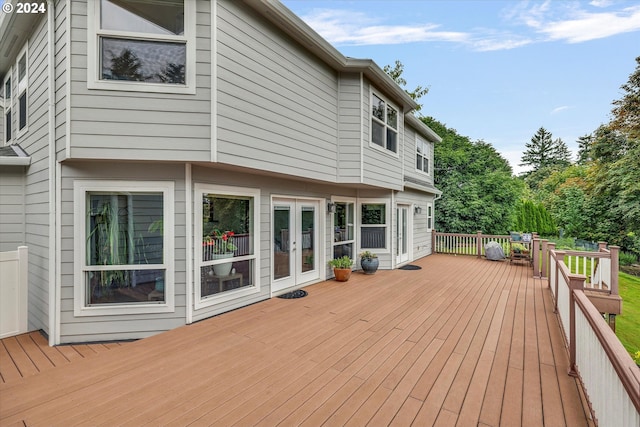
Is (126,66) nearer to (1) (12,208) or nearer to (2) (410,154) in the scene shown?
(1) (12,208)

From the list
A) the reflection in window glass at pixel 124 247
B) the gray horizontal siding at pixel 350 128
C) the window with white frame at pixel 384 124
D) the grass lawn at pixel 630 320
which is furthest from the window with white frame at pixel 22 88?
the grass lawn at pixel 630 320

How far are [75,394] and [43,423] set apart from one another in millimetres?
385

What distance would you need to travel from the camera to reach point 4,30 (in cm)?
493

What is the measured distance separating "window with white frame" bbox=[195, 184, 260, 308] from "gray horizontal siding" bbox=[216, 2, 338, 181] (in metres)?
0.79

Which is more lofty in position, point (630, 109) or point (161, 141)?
point (630, 109)

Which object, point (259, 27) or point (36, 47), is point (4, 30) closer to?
point (36, 47)

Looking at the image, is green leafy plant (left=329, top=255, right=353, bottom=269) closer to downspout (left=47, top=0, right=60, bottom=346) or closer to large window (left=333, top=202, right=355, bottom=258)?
large window (left=333, top=202, right=355, bottom=258)

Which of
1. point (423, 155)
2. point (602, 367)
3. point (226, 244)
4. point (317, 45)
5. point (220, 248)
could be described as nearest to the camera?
point (602, 367)

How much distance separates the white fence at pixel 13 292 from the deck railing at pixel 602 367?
254 inches

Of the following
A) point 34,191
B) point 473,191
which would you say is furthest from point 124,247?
point 473,191

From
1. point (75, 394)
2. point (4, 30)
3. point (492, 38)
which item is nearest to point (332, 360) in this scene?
point (75, 394)

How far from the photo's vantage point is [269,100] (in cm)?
A: 490

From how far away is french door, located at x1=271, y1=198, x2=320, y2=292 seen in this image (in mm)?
5961

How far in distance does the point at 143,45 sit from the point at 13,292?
398 cm
